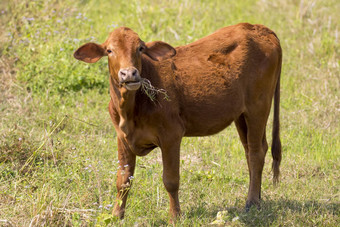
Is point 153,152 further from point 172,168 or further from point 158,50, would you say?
point 158,50

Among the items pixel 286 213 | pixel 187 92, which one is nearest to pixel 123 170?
pixel 187 92

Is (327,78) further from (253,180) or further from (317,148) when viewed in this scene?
(253,180)

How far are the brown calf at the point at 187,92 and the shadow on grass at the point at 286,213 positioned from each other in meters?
0.26

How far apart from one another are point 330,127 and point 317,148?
0.73 metres

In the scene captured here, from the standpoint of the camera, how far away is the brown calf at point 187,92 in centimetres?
563

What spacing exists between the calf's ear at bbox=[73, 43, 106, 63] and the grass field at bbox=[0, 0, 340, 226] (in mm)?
763

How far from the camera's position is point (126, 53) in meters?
5.37

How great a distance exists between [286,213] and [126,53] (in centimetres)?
234

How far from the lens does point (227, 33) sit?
661 centimetres

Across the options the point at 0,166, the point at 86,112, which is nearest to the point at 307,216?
the point at 0,166

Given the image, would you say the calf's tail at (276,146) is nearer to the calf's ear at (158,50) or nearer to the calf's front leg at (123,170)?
the calf's ear at (158,50)

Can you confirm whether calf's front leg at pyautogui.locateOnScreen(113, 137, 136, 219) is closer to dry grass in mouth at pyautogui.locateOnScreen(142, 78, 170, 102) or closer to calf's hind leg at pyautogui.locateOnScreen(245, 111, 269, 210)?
dry grass in mouth at pyautogui.locateOnScreen(142, 78, 170, 102)

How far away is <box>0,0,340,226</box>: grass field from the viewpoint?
6.05 m

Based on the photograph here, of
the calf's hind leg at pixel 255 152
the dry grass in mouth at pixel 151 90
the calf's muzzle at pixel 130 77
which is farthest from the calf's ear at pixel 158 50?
the calf's hind leg at pixel 255 152
